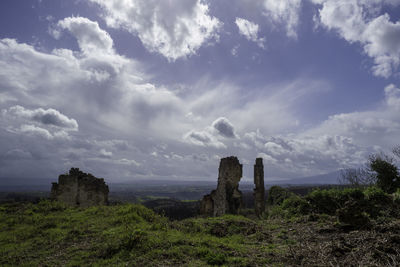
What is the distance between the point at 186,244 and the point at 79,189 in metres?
16.8

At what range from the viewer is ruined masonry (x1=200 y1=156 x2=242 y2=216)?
21406 millimetres

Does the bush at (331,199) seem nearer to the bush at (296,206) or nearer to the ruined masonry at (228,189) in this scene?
the bush at (296,206)

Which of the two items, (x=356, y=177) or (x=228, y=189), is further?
(x=356, y=177)

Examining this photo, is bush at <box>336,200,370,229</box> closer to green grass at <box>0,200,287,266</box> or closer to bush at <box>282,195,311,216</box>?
green grass at <box>0,200,287,266</box>

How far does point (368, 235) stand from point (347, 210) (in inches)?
78.5

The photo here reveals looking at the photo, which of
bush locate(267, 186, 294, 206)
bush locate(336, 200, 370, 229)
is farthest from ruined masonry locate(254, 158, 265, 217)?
bush locate(336, 200, 370, 229)

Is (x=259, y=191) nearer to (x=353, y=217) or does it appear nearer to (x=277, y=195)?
(x=277, y=195)

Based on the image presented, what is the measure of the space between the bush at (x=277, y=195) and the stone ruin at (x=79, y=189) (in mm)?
16320

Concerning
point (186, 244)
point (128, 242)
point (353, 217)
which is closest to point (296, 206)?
point (353, 217)

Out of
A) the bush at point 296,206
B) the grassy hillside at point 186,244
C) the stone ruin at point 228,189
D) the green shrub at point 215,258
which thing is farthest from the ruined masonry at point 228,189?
the green shrub at point 215,258

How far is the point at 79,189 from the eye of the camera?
2127cm

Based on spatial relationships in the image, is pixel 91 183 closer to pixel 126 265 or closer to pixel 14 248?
pixel 14 248

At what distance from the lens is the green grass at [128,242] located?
744 cm

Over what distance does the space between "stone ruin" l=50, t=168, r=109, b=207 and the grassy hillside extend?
7.03m
